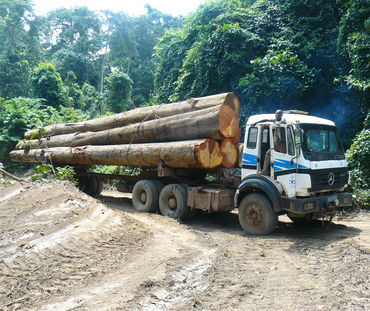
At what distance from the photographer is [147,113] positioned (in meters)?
10.8

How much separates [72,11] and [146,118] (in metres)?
33.5

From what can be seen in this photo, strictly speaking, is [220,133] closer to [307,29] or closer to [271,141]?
[271,141]

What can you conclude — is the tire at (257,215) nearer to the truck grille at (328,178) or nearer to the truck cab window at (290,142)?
the truck grille at (328,178)

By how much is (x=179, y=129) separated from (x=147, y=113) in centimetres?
190

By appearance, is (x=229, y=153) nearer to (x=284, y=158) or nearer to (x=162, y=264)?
(x=284, y=158)

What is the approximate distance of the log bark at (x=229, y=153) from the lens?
874 centimetres

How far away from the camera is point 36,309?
3.91 m

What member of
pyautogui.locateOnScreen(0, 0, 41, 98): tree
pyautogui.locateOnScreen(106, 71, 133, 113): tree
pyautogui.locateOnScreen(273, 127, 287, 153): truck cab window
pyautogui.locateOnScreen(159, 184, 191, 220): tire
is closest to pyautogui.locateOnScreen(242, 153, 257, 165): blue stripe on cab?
pyautogui.locateOnScreen(273, 127, 287, 153): truck cab window

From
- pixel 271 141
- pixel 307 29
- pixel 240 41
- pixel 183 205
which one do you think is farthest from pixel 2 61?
pixel 271 141

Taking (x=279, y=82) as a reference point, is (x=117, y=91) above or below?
above

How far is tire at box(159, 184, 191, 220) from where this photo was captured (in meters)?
8.94

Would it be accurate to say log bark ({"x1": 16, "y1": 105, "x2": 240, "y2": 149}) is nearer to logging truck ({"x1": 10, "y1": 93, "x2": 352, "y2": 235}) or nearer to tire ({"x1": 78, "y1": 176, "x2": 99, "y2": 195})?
logging truck ({"x1": 10, "y1": 93, "x2": 352, "y2": 235})

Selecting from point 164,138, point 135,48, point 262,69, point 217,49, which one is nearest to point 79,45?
point 135,48

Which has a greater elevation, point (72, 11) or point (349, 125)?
point (72, 11)
